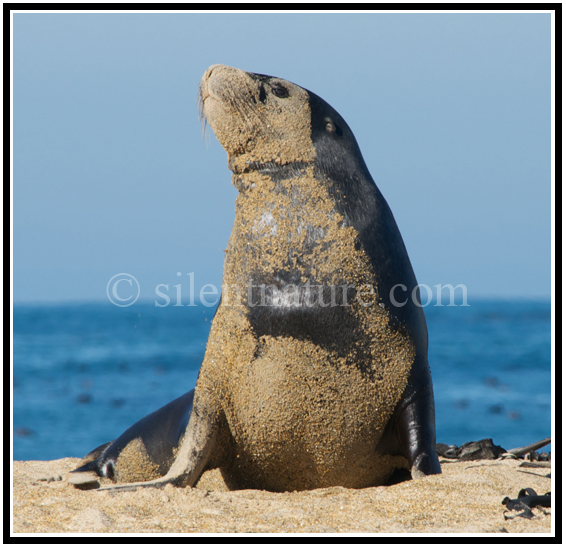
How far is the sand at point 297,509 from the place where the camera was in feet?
10.7

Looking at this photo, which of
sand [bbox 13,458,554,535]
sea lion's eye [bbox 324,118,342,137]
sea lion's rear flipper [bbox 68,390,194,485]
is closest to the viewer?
sand [bbox 13,458,554,535]

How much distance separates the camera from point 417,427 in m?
4.17

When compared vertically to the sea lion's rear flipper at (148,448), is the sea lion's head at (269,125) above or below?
above

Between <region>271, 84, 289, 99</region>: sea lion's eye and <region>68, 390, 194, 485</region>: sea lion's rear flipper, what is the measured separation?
2.09 m

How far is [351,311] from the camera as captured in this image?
413 cm

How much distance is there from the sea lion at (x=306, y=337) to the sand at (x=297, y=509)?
9.4 inches

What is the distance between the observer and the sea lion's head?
443 centimetres

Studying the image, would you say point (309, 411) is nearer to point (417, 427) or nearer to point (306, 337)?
point (306, 337)

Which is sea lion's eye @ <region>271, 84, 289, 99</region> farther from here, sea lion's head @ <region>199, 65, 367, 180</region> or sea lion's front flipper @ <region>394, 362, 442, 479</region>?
sea lion's front flipper @ <region>394, 362, 442, 479</region>

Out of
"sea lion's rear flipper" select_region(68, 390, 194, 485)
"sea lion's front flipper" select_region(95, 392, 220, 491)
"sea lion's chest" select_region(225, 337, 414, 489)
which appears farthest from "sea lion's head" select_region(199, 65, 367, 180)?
"sea lion's rear flipper" select_region(68, 390, 194, 485)

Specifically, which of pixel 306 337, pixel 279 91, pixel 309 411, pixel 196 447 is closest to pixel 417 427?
pixel 309 411

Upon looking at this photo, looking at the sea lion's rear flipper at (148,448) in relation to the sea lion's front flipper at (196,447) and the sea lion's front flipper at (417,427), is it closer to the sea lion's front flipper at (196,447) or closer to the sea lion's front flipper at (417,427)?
the sea lion's front flipper at (196,447)

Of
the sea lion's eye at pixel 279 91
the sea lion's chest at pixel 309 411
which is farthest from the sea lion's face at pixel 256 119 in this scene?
the sea lion's chest at pixel 309 411
